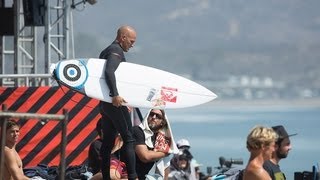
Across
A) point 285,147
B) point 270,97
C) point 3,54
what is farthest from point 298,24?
point 285,147

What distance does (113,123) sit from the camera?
14.0 metres

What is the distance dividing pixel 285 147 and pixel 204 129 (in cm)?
3942

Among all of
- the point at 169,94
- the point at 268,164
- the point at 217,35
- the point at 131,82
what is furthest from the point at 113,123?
the point at 217,35

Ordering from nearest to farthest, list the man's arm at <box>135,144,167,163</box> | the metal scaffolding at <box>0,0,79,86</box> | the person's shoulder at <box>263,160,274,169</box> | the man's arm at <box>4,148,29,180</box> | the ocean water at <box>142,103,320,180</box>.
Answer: the person's shoulder at <box>263,160,274,169</box> → the man's arm at <box>4,148,29,180</box> → the man's arm at <box>135,144,167,163</box> → the metal scaffolding at <box>0,0,79,86</box> → the ocean water at <box>142,103,320,180</box>

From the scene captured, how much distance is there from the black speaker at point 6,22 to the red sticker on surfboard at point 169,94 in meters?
8.36

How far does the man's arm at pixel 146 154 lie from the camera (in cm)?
1449

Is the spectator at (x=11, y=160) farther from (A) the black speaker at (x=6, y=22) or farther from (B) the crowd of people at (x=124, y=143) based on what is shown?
(A) the black speaker at (x=6, y=22)

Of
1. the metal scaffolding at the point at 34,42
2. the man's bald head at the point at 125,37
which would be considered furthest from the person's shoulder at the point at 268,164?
the metal scaffolding at the point at 34,42

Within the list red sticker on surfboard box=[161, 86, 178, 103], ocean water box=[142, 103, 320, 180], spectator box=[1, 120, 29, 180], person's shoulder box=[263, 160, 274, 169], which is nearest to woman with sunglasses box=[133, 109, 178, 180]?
red sticker on surfboard box=[161, 86, 178, 103]

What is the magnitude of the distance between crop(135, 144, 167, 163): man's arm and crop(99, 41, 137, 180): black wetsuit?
1.32 ft

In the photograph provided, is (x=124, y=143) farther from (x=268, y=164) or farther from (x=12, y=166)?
(x=268, y=164)

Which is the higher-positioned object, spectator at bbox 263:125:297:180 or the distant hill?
the distant hill

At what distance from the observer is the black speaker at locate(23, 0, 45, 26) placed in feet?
76.3

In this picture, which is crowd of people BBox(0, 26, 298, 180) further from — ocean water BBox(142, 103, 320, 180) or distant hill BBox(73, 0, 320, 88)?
distant hill BBox(73, 0, 320, 88)
